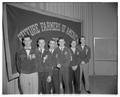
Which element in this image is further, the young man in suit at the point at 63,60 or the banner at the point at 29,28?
the young man in suit at the point at 63,60

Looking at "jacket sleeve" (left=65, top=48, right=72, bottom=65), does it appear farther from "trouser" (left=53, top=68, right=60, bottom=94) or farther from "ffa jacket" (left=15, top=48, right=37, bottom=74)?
"ffa jacket" (left=15, top=48, right=37, bottom=74)

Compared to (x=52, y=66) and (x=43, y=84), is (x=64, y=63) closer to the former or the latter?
(x=52, y=66)

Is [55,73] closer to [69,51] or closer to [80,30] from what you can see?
[69,51]

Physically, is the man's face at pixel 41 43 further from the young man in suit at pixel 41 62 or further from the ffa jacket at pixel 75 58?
the ffa jacket at pixel 75 58

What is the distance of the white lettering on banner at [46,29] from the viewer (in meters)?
1.75

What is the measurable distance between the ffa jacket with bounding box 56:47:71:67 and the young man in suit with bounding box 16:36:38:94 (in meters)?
0.27

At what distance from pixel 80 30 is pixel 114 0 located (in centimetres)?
50

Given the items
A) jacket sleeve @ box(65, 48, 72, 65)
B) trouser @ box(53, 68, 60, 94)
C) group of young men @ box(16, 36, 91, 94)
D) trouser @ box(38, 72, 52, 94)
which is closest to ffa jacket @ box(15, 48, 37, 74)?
group of young men @ box(16, 36, 91, 94)

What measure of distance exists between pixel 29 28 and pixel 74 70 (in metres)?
0.68

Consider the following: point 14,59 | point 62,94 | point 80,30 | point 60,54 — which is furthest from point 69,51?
point 14,59

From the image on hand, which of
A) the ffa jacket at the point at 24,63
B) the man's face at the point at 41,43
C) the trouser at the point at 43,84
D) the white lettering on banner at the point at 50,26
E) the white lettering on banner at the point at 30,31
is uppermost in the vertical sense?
the white lettering on banner at the point at 50,26

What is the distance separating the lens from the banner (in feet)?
5.56

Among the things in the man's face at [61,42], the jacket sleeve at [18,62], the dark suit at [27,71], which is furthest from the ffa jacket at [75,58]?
the jacket sleeve at [18,62]

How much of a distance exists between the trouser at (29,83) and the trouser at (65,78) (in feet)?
0.95
